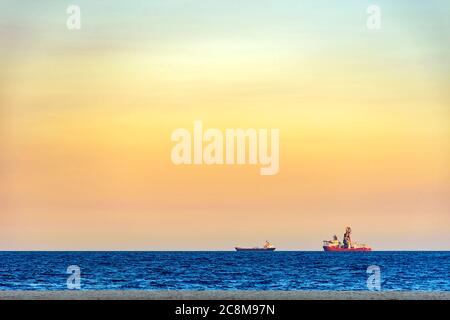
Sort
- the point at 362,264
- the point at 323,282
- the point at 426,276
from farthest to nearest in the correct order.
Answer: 1. the point at 362,264
2. the point at 426,276
3. the point at 323,282

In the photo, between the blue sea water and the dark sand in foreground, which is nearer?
the dark sand in foreground

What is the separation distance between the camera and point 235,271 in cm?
9306

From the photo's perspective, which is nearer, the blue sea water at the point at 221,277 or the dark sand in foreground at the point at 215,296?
the dark sand in foreground at the point at 215,296

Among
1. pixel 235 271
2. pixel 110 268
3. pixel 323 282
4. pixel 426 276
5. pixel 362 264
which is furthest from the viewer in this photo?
pixel 362 264

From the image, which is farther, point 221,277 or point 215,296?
point 221,277

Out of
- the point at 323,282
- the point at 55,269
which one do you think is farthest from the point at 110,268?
the point at 323,282

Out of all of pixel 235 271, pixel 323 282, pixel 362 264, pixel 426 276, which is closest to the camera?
pixel 323 282
